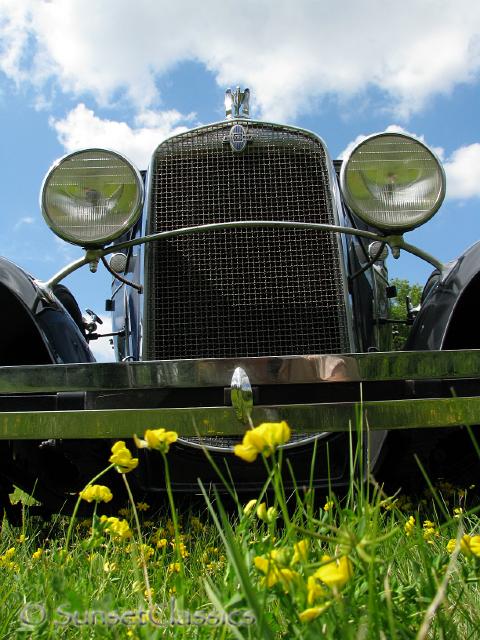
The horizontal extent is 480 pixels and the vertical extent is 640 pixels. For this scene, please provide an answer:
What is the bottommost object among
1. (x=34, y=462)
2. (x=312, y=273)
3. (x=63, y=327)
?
(x=34, y=462)

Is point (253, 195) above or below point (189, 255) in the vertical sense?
above

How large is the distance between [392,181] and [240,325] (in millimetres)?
874

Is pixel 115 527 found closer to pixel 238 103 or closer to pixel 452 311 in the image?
pixel 452 311

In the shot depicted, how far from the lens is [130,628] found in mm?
829

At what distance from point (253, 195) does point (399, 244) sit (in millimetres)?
722

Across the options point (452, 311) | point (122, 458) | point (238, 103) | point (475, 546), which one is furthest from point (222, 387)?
point (238, 103)

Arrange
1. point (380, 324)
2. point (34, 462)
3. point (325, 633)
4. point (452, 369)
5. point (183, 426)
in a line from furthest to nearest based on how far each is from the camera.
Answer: point (380, 324)
point (34, 462)
point (452, 369)
point (183, 426)
point (325, 633)

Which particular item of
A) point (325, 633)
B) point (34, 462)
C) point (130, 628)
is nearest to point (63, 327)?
point (34, 462)

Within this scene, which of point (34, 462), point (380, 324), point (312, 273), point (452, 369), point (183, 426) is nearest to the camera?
point (183, 426)

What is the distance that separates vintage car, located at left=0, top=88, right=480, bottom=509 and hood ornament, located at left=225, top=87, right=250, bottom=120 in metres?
0.50

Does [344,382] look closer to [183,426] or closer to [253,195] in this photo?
[183,426]

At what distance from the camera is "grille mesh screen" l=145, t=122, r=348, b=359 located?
269cm

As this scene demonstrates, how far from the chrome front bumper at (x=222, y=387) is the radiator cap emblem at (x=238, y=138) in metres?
1.31

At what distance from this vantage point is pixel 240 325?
269 cm
